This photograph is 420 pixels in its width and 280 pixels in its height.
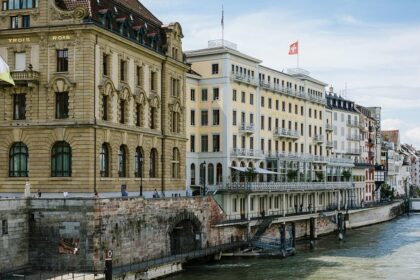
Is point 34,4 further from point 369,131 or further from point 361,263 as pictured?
point 369,131

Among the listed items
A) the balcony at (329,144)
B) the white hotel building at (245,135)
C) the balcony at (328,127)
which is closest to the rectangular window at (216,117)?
the white hotel building at (245,135)

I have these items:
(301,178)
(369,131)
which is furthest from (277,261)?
(369,131)

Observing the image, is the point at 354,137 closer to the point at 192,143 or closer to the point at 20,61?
the point at 192,143

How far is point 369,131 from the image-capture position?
152 m

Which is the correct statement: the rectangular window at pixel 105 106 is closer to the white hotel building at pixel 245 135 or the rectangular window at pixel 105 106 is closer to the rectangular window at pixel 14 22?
the rectangular window at pixel 14 22

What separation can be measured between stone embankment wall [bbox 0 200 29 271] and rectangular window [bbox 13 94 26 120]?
33.8ft

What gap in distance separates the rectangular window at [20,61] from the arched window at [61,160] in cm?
715

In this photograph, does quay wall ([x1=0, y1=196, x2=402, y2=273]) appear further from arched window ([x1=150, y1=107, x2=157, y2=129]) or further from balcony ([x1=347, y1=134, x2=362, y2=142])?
balcony ([x1=347, y1=134, x2=362, y2=142])

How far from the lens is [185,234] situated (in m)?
66.3

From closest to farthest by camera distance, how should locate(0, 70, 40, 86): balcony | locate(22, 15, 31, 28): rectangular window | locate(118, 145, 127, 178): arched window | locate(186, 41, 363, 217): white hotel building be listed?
locate(0, 70, 40, 86): balcony
locate(22, 15, 31, 28): rectangular window
locate(118, 145, 127, 178): arched window
locate(186, 41, 363, 217): white hotel building

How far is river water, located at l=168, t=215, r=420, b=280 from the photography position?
59125mm

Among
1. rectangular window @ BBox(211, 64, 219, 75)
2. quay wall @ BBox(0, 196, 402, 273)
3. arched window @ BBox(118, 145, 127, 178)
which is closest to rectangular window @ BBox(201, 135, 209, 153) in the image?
rectangular window @ BBox(211, 64, 219, 75)

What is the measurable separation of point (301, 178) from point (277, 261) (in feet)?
130

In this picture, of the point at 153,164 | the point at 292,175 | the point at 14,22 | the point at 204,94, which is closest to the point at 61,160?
the point at 14,22
